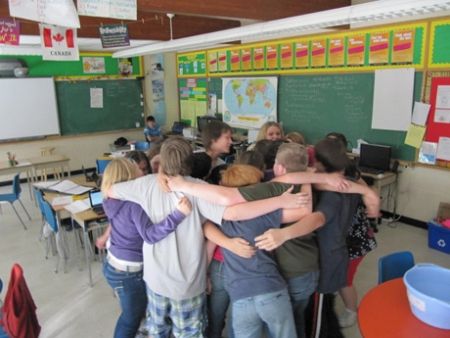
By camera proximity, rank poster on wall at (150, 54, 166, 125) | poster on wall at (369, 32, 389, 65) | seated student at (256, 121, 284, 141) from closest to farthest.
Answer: seated student at (256, 121, 284, 141) → poster on wall at (369, 32, 389, 65) → poster on wall at (150, 54, 166, 125)

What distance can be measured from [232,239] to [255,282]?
22 cm

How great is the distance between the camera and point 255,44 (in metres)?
6.68

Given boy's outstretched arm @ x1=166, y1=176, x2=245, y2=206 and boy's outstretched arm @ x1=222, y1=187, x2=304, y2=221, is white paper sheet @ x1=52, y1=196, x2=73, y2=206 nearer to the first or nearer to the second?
boy's outstretched arm @ x1=166, y1=176, x2=245, y2=206

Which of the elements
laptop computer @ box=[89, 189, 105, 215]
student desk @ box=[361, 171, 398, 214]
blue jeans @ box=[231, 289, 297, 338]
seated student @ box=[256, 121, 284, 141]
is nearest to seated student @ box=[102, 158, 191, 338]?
blue jeans @ box=[231, 289, 297, 338]

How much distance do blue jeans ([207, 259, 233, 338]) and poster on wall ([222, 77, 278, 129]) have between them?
465 centimetres

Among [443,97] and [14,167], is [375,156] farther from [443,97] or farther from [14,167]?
[14,167]

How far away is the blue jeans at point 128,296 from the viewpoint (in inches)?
86.5

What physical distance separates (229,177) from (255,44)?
532 cm

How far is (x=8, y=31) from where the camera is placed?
144 inches

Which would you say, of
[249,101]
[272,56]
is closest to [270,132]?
[272,56]

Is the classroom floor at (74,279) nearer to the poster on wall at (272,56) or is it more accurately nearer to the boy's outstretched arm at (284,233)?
the boy's outstretched arm at (284,233)

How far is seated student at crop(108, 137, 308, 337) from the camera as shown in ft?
6.23

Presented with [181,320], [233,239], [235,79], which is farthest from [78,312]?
[235,79]

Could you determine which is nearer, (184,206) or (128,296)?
(184,206)
